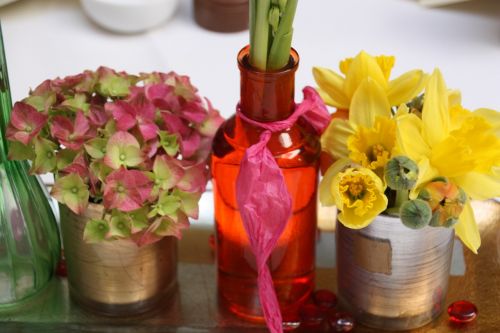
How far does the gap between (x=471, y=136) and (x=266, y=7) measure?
4.9 inches

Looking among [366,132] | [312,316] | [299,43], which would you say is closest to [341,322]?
[312,316]

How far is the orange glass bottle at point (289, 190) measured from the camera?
48 cm

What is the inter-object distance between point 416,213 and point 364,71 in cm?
9

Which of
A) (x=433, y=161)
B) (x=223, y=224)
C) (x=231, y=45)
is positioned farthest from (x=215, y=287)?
(x=231, y=45)

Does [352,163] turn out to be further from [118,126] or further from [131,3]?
[131,3]

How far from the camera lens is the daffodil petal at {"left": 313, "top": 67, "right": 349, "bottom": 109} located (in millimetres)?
507

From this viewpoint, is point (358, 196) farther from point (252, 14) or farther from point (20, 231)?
point (20, 231)

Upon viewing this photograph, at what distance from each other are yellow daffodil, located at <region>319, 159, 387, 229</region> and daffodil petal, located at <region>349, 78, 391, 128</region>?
33 millimetres

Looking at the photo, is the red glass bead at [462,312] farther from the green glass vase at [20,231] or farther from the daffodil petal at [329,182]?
the green glass vase at [20,231]

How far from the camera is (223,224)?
1.73 feet

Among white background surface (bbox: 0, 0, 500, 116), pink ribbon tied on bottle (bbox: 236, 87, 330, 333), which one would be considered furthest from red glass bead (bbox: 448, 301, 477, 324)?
white background surface (bbox: 0, 0, 500, 116)

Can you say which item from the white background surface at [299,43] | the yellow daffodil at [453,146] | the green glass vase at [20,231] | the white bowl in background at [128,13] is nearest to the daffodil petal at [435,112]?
the yellow daffodil at [453,146]

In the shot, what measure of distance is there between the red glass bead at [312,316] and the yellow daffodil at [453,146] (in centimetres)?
10

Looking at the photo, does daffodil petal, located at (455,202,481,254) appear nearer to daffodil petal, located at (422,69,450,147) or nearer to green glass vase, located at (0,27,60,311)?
daffodil petal, located at (422,69,450,147)
